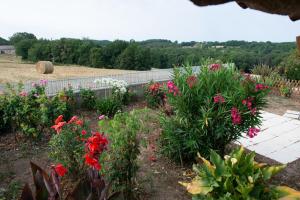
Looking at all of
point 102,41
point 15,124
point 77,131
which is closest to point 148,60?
point 102,41

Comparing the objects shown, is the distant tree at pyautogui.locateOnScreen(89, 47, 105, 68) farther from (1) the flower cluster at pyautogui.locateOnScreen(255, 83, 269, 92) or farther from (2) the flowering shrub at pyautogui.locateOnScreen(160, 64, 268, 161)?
(1) the flower cluster at pyautogui.locateOnScreen(255, 83, 269, 92)

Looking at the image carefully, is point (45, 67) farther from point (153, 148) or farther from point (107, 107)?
point (153, 148)

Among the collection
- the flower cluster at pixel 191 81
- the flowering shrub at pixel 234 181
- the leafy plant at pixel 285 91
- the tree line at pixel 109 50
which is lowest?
the flowering shrub at pixel 234 181

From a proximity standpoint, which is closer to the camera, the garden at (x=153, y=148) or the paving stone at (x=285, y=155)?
the garden at (x=153, y=148)

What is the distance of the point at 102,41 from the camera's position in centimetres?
3544

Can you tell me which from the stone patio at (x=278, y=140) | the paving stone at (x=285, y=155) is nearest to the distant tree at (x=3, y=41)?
the stone patio at (x=278, y=140)

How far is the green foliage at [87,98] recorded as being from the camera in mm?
8180

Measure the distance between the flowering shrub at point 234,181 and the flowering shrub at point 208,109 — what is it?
1.35 m

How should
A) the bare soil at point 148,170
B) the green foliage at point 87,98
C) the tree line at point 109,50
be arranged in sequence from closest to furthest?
the bare soil at point 148,170 → the green foliage at point 87,98 → the tree line at point 109,50

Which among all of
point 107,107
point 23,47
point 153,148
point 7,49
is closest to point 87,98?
point 107,107

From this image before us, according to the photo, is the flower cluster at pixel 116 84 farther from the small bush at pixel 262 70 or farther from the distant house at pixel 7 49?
the distant house at pixel 7 49

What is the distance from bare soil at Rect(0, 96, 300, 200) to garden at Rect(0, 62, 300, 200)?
16mm

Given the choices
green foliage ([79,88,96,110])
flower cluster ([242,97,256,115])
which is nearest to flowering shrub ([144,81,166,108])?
green foliage ([79,88,96,110])

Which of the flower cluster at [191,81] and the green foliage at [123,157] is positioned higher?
the flower cluster at [191,81]
